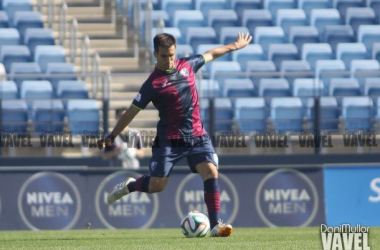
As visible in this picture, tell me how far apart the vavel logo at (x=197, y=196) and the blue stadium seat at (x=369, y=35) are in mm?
6622

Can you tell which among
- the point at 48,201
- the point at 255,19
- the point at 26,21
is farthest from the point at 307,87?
the point at 26,21

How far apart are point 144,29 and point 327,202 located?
6.59 m

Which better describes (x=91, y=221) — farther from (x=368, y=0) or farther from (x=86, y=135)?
(x=368, y=0)

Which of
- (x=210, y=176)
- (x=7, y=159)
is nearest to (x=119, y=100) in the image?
(x=7, y=159)

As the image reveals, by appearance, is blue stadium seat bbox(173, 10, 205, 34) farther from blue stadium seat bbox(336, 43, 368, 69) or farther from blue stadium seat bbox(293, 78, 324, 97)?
Result: blue stadium seat bbox(293, 78, 324, 97)

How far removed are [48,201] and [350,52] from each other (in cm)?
774

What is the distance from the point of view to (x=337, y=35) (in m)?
20.3

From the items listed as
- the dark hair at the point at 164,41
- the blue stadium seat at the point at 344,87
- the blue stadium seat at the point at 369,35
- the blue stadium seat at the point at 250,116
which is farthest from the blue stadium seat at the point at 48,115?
the blue stadium seat at the point at 369,35

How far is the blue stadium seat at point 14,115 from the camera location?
1525 cm

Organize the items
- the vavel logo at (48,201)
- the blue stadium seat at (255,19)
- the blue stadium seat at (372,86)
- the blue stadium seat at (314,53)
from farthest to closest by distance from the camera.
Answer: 1. the blue stadium seat at (255,19)
2. the blue stadium seat at (314,53)
3. the blue stadium seat at (372,86)
4. the vavel logo at (48,201)

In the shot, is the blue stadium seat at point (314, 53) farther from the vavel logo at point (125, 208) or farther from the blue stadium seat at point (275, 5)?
the vavel logo at point (125, 208)

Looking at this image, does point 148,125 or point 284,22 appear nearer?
point 148,125

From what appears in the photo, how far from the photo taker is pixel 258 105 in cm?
1580

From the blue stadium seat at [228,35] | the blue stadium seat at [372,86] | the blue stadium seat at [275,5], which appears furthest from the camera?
the blue stadium seat at [275,5]
